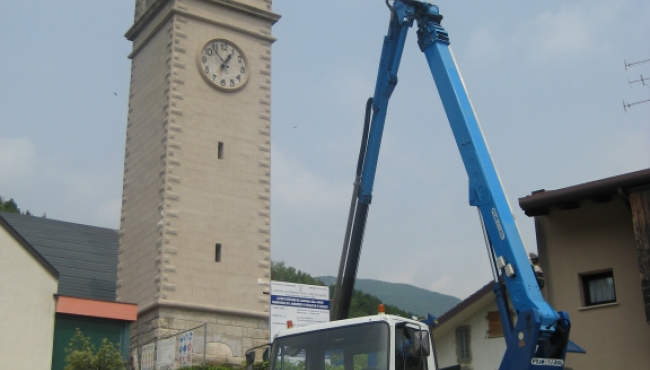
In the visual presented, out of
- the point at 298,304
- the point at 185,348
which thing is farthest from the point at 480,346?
the point at 185,348

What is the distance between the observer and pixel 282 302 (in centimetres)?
2988

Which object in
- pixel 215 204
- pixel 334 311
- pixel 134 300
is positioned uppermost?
pixel 215 204

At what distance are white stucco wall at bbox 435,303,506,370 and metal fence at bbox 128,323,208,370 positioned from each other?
8.63 meters

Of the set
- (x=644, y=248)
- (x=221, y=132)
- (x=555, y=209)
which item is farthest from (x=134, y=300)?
(x=644, y=248)

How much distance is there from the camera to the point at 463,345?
3397 cm

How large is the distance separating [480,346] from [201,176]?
12686 mm

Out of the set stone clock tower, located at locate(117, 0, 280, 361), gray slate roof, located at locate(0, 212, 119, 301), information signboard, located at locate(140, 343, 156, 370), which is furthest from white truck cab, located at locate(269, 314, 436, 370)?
gray slate roof, located at locate(0, 212, 119, 301)

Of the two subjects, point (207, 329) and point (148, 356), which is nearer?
point (148, 356)

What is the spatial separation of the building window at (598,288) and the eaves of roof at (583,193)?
1923 mm

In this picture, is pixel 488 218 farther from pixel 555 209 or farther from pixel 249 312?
pixel 249 312

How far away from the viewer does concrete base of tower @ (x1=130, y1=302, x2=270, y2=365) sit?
33469 millimetres

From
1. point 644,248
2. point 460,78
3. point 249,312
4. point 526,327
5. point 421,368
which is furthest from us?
point 249,312

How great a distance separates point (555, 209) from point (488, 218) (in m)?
8.15

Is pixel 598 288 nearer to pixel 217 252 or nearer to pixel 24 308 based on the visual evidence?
pixel 217 252
